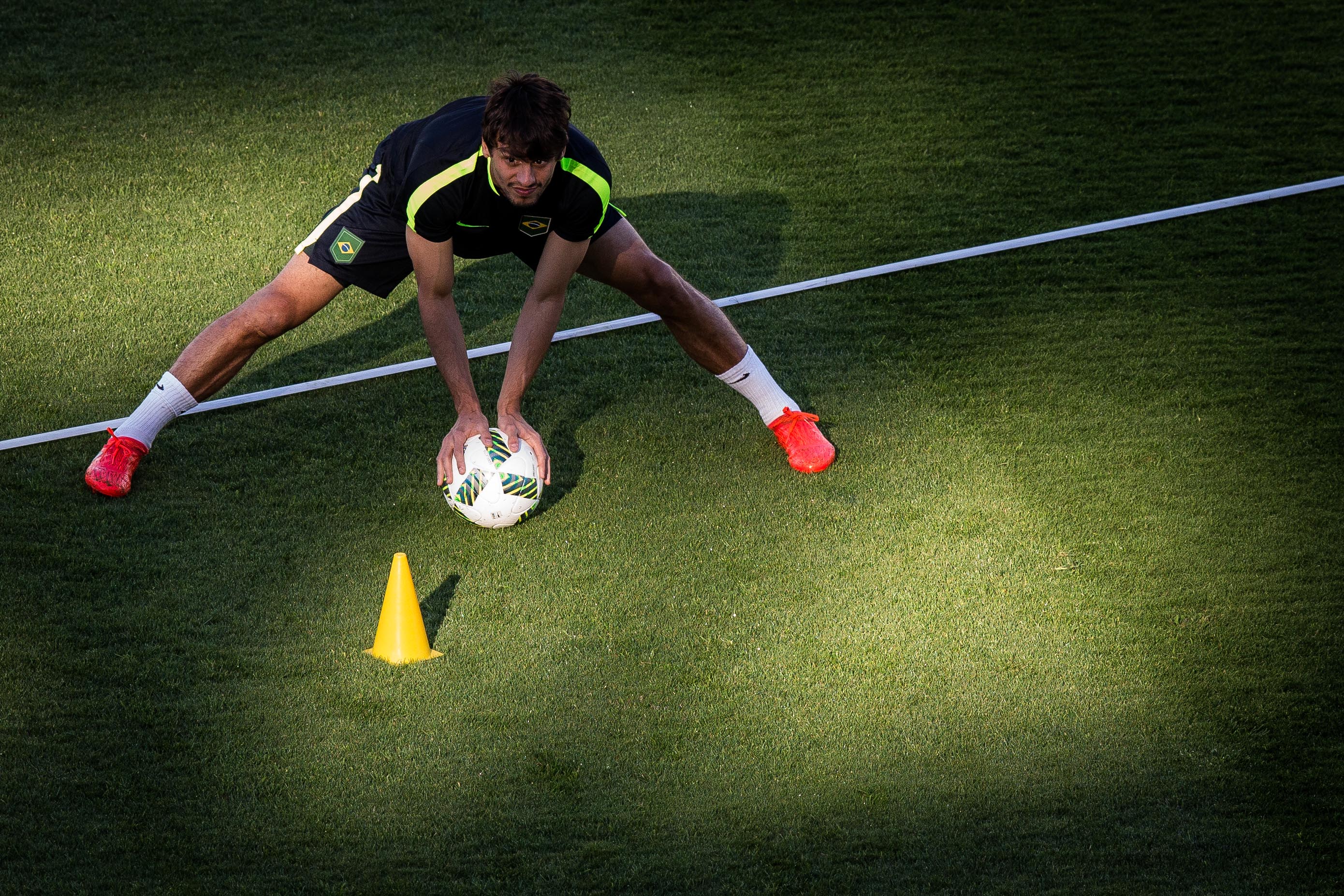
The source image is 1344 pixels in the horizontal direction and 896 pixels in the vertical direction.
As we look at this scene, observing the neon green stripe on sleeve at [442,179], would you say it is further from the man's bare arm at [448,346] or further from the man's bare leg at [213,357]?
Answer: the man's bare leg at [213,357]

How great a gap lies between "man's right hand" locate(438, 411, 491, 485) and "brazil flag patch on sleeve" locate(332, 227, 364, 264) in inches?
23.1

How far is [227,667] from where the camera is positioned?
10.4 feet

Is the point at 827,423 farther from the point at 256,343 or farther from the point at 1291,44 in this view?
the point at 1291,44

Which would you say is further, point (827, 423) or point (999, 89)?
point (999, 89)

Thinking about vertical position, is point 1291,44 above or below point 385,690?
below

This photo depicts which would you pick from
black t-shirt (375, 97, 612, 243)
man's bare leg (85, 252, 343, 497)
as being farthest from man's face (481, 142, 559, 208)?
man's bare leg (85, 252, 343, 497)

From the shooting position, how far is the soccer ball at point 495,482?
133 inches

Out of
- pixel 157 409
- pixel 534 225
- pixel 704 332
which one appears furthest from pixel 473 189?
pixel 157 409

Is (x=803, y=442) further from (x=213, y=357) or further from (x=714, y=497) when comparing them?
(x=213, y=357)

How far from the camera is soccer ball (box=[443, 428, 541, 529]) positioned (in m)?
3.39

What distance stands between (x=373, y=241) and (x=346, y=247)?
0.08 meters

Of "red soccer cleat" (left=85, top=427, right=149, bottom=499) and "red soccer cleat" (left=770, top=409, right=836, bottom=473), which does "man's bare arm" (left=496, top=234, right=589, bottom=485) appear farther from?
"red soccer cleat" (left=85, top=427, right=149, bottom=499)

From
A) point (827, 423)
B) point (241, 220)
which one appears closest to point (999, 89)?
point (827, 423)

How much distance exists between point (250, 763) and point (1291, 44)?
228 inches
